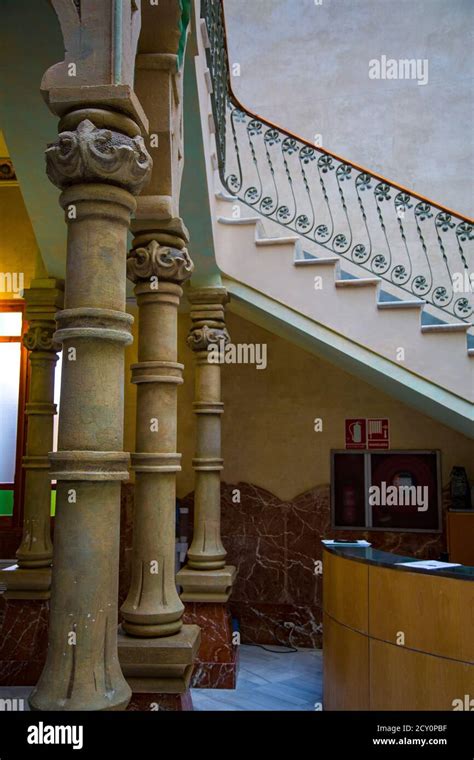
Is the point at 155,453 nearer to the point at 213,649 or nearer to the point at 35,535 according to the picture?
the point at 35,535

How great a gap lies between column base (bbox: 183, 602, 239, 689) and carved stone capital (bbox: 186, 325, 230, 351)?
7.76ft

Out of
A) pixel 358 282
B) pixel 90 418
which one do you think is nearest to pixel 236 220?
pixel 358 282

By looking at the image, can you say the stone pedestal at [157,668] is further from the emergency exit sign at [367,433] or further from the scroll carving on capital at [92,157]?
the emergency exit sign at [367,433]

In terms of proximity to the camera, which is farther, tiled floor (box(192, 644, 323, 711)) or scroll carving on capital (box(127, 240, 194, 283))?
tiled floor (box(192, 644, 323, 711))

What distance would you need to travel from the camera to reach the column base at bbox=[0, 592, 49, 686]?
605cm

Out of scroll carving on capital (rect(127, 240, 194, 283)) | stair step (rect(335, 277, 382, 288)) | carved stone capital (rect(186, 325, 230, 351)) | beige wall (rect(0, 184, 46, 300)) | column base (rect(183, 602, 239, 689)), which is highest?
beige wall (rect(0, 184, 46, 300))

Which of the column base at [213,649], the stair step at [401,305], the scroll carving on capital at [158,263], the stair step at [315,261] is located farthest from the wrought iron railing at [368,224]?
the scroll carving on capital at [158,263]

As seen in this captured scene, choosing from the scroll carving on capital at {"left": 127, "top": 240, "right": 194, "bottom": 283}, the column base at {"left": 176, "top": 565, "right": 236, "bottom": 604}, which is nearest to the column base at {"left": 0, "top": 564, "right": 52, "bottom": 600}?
the column base at {"left": 176, "top": 565, "right": 236, "bottom": 604}

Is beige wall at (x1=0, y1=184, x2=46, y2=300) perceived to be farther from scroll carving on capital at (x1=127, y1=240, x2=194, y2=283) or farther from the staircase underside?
scroll carving on capital at (x1=127, y1=240, x2=194, y2=283)

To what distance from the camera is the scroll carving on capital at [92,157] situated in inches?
96.3

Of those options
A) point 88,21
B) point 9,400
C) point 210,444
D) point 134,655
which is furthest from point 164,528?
point 9,400

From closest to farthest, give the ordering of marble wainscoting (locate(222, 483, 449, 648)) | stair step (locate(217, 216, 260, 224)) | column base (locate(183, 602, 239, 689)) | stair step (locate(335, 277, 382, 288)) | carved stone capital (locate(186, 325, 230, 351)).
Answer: stair step (locate(335, 277, 382, 288))
column base (locate(183, 602, 239, 689))
stair step (locate(217, 216, 260, 224))
carved stone capital (locate(186, 325, 230, 351))
marble wainscoting (locate(222, 483, 449, 648))

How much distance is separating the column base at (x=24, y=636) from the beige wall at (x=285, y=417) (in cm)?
266

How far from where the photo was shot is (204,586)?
627 centimetres
